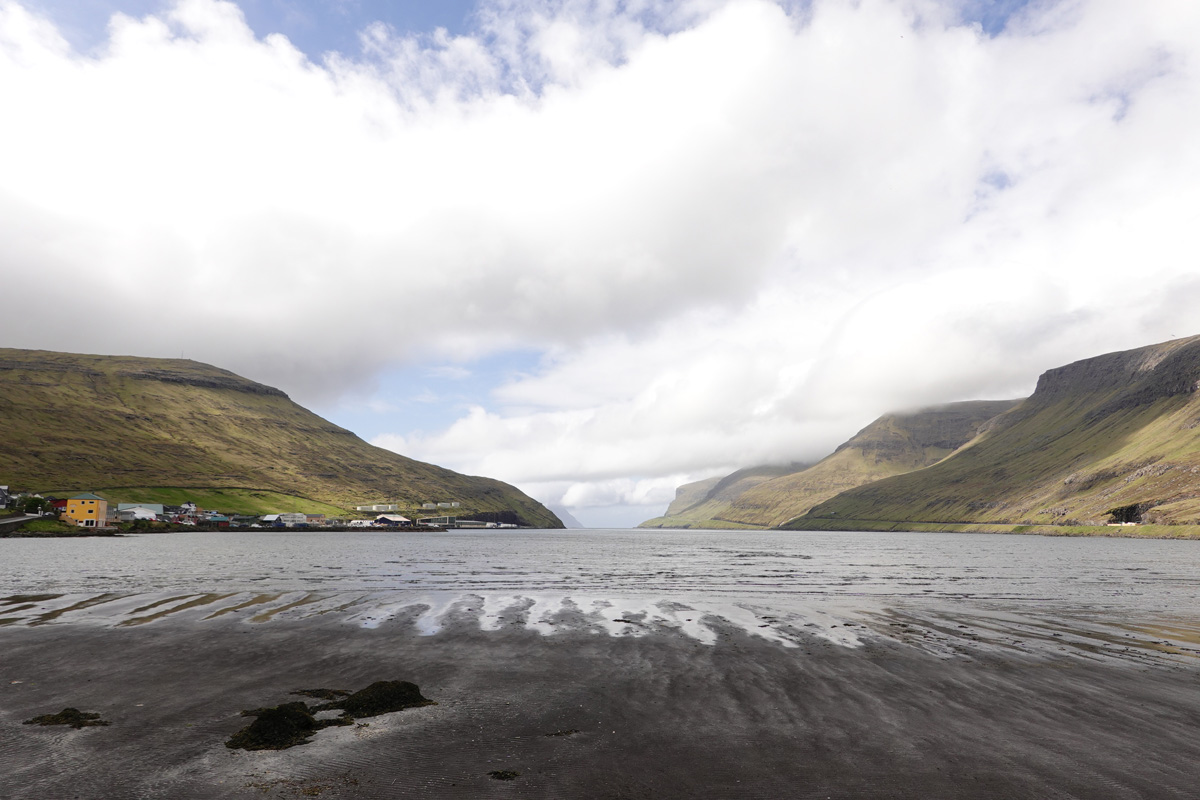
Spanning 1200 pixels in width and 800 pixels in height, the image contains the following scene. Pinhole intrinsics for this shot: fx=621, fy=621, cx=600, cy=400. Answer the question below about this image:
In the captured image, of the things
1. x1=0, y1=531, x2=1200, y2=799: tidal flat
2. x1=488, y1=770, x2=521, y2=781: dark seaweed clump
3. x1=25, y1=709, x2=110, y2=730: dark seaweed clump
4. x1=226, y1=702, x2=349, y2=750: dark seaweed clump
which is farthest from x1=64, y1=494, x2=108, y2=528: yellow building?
x1=488, y1=770, x2=521, y2=781: dark seaweed clump

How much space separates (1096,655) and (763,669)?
16.0 meters

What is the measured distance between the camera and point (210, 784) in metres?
12.3

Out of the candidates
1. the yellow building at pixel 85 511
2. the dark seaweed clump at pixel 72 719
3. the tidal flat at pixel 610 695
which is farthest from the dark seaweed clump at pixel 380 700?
the yellow building at pixel 85 511

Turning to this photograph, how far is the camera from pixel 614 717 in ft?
57.7

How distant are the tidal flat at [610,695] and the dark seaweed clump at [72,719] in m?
0.51

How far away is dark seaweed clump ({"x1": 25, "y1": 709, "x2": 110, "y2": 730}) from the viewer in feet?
52.5

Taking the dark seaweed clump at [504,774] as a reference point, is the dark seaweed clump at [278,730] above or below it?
above

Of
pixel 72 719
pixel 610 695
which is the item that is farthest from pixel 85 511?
pixel 610 695

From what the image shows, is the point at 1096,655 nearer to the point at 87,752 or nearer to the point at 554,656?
the point at 554,656

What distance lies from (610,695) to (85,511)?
220927 millimetres

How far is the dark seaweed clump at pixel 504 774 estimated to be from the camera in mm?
12789

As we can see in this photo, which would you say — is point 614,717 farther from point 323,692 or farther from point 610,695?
point 323,692

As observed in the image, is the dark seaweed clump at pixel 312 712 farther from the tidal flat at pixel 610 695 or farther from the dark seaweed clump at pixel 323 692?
the tidal flat at pixel 610 695

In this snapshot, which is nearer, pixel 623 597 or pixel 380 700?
pixel 380 700
